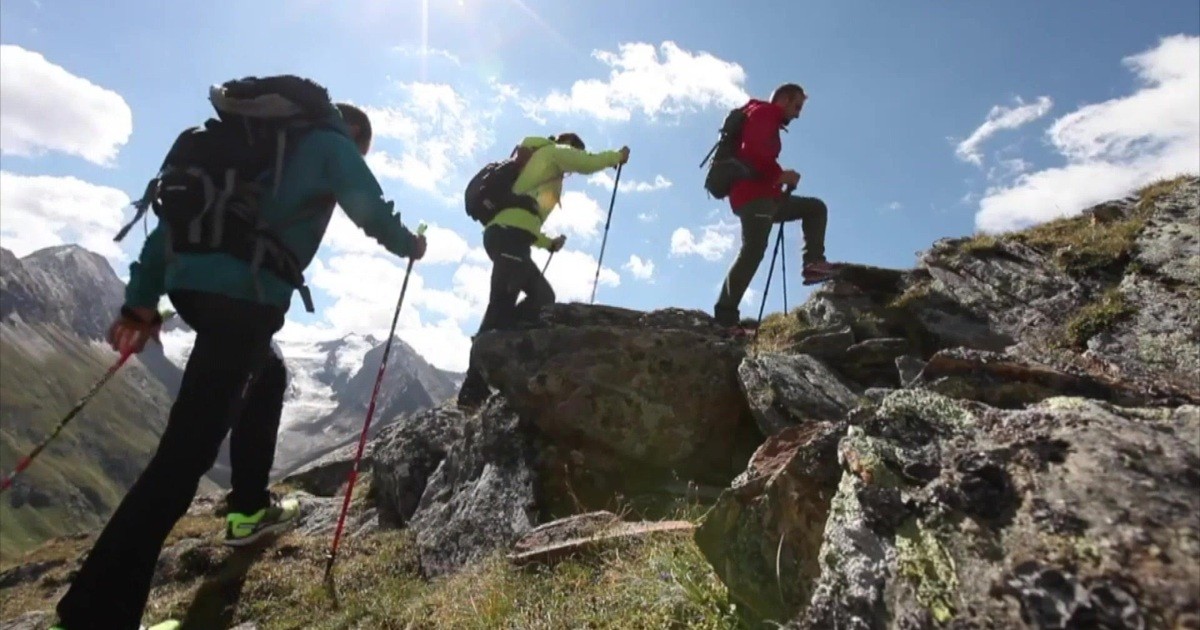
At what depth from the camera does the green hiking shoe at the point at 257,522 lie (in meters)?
7.30

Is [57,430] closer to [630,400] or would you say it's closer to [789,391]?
[630,400]

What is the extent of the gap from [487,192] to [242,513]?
6.02 m

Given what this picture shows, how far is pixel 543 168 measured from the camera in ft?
36.0

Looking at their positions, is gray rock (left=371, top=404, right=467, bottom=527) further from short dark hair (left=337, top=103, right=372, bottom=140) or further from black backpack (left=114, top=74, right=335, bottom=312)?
black backpack (left=114, top=74, right=335, bottom=312)

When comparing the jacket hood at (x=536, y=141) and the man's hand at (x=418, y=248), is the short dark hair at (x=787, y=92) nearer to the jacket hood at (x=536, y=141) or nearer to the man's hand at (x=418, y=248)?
the jacket hood at (x=536, y=141)

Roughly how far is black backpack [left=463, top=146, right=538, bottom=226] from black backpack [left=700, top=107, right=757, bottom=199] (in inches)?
126

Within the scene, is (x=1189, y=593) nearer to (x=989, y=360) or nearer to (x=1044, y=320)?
(x=989, y=360)

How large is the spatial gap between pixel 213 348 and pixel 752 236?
8.83 metres

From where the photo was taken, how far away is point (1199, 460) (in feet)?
7.33

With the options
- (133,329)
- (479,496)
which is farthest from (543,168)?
(133,329)

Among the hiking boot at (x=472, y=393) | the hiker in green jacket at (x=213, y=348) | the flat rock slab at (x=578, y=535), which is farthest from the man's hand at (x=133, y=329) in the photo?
the hiking boot at (x=472, y=393)

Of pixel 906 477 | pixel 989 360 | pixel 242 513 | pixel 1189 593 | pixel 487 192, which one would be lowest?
pixel 242 513

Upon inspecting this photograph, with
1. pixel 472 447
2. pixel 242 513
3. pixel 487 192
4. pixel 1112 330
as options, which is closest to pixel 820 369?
pixel 1112 330

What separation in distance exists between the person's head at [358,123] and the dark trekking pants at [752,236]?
6.73 m
